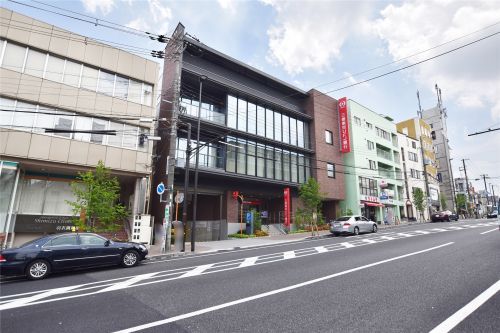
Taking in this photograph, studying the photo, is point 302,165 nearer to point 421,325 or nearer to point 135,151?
point 135,151

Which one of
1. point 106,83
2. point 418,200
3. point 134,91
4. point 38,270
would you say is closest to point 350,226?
point 134,91

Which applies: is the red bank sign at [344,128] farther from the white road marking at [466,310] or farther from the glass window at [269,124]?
the white road marking at [466,310]

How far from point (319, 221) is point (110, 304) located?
80.3 feet

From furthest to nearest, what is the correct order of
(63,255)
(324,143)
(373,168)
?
(373,168) → (324,143) → (63,255)

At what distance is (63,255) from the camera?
29.7 ft

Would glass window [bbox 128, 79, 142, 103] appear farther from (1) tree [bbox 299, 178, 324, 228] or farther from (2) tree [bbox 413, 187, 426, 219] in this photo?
(2) tree [bbox 413, 187, 426, 219]

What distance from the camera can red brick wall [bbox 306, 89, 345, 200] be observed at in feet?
102

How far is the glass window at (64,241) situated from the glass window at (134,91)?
11454 millimetres

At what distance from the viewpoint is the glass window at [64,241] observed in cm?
920

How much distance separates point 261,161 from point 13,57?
1882 centimetres

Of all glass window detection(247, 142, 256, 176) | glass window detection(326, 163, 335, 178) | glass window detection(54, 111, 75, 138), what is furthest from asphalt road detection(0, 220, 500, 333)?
glass window detection(326, 163, 335, 178)

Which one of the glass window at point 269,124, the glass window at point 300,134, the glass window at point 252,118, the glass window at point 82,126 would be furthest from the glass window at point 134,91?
the glass window at point 300,134

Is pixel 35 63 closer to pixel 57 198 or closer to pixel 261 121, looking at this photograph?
pixel 57 198

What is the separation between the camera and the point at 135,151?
1769cm
